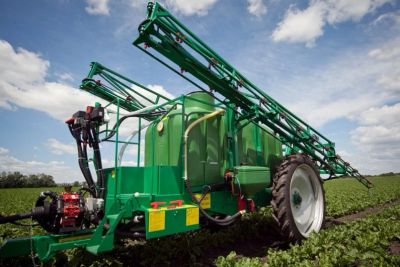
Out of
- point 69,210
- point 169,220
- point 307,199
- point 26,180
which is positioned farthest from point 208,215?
point 26,180

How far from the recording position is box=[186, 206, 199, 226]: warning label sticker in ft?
15.9

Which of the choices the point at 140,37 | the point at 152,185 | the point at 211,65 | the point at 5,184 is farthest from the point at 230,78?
the point at 5,184

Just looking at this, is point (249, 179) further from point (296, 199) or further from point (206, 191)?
point (296, 199)

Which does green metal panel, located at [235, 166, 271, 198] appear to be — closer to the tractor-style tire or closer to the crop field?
the tractor-style tire

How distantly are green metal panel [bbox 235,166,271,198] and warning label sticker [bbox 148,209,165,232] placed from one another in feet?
5.99

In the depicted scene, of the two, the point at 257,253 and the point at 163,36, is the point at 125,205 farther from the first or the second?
the point at 257,253

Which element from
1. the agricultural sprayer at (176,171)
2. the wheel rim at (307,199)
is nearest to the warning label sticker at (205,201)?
the agricultural sprayer at (176,171)

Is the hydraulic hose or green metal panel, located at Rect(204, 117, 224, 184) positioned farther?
green metal panel, located at Rect(204, 117, 224, 184)

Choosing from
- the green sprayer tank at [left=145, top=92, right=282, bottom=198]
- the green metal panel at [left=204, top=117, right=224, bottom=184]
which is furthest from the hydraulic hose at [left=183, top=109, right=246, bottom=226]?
the green metal panel at [left=204, top=117, right=224, bottom=184]

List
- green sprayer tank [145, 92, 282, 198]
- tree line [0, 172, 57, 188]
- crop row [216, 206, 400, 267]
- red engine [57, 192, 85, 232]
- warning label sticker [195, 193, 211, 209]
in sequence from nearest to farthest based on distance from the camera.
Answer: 1. red engine [57, 192, 85, 232]
2. crop row [216, 206, 400, 267]
3. warning label sticker [195, 193, 211, 209]
4. green sprayer tank [145, 92, 282, 198]
5. tree line [0, 172, 57, 188]

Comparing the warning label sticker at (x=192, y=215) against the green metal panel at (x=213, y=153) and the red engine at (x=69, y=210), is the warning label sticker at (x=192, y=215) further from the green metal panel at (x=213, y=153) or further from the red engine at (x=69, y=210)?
the red engine at (x=69, y=210)

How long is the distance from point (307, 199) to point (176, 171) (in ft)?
12.1

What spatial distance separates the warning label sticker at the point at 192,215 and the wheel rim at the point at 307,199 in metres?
2.57

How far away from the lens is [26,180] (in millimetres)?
69312
